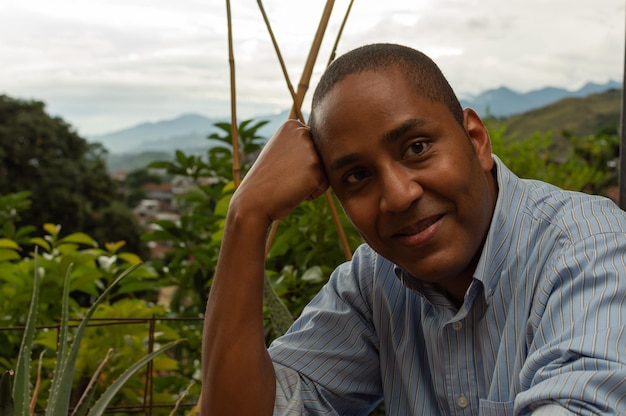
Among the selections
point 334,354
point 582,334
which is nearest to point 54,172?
point 334,354

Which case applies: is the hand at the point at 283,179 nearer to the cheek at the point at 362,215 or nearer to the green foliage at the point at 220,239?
the cheek at the point at 362,215

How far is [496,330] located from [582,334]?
213 mm

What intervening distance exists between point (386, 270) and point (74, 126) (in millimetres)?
20405

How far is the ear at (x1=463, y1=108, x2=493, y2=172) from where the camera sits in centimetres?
110

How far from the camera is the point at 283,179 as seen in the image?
3.79 feet

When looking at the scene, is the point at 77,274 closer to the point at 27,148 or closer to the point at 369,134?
the point at 369,134

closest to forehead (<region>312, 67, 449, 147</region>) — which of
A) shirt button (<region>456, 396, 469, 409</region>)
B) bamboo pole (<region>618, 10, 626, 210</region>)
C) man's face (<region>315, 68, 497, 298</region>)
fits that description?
man's face (<region>315, 68, 497, 298</region>)

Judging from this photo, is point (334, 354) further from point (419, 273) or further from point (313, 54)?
point (313, 54)

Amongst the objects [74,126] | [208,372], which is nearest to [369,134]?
[208,372]

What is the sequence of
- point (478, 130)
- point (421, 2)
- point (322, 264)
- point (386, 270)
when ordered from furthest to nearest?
point (322, 264) < point (421, 2) < point (386, 270) < point (478, 130)

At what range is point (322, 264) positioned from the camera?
1.81 meters

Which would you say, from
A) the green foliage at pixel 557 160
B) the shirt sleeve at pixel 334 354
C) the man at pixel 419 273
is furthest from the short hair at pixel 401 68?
the green foliage at pixel 557 160

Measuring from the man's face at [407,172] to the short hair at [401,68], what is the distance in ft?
0.04

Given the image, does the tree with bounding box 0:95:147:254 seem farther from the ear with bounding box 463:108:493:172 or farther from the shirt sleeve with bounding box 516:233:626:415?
the shirt sleeve with bounding box 516:233:626:415
